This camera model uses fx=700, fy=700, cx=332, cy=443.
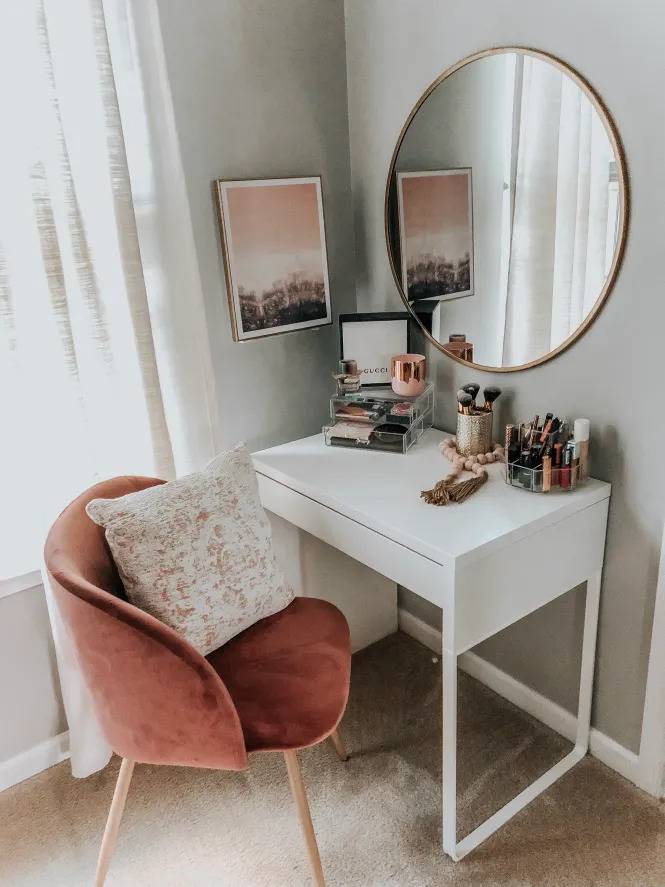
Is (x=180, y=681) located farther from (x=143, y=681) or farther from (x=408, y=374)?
(x=408, y=374)

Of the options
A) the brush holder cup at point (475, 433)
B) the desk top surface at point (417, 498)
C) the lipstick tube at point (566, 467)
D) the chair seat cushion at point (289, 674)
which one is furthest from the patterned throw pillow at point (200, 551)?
the lipstick tube at point (566, 467)

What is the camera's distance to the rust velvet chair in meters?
1.18

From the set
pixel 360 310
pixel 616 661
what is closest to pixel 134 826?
pixel 616 661

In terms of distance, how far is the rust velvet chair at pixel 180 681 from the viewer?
118 centimetres

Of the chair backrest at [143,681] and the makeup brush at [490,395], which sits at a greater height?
the makeup brush at [490,395]

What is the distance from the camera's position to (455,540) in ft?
4.24

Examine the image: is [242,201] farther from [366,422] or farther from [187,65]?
Result: [366,422]

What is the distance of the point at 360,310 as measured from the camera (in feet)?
6.83

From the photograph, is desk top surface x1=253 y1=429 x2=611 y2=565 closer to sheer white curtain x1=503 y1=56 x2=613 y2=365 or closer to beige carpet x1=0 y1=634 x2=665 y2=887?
sheer white curtain x1=503 y1=56 x2=613 y2=365

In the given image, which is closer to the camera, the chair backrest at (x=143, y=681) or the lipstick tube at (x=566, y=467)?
the chair backrest at (x=143, y=681)

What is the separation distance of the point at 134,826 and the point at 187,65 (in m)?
1.75

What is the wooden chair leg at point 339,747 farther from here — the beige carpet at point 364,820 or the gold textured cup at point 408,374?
the gold textured cup at point 408,374

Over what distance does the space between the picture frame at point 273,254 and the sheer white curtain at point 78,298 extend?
4.6 inches

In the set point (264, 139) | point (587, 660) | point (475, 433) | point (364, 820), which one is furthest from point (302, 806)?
point (264, 139)
